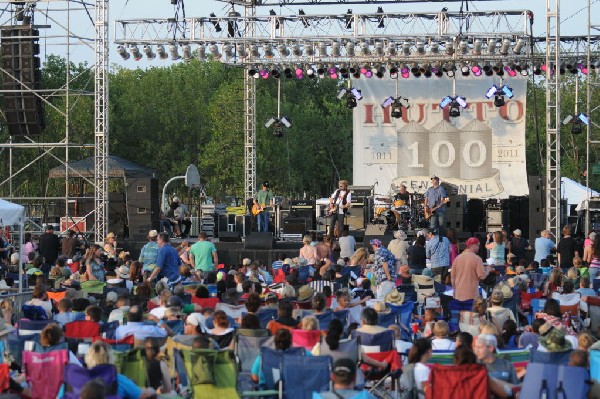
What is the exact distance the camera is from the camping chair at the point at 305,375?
29.7ft

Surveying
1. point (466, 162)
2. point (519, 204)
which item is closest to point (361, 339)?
point (519, 204)

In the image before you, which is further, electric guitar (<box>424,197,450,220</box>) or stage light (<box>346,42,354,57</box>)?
stage light (<box>346,42,354,57</box>)

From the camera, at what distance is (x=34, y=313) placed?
1240cm

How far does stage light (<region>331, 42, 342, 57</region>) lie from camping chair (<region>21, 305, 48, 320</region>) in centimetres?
→ 1594

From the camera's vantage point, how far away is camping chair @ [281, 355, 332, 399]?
29.7ft

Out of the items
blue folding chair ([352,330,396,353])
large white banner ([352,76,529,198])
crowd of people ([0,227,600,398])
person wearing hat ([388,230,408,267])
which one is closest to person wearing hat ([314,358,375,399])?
crowd of people ([0,227,600,398])

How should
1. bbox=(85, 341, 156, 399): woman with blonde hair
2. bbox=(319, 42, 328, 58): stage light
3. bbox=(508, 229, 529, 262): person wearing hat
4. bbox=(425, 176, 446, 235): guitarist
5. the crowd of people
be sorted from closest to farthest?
bbox=(85, 341, 156, 399): woman with blonde hair → the crowd of people → bbox=(508, 229, 529, 262): person wearing hat → bbox=(425, 176, 446, 235): guitarist → bbox=(319, 42, 328, 58): stage light

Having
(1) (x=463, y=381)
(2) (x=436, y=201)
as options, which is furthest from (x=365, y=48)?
(1) (x=463, y=381)

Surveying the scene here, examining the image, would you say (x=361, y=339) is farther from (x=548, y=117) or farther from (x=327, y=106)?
(x=327, y=106)

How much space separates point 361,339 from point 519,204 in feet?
59.4

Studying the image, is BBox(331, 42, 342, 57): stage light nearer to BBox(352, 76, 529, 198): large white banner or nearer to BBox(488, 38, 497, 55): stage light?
BBox(352, 76, 529, 198): large white banner

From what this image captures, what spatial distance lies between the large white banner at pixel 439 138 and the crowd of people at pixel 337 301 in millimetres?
7538

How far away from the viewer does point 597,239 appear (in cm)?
1861

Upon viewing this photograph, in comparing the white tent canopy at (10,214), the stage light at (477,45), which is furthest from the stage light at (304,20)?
the white tent canopy at (10,214)
